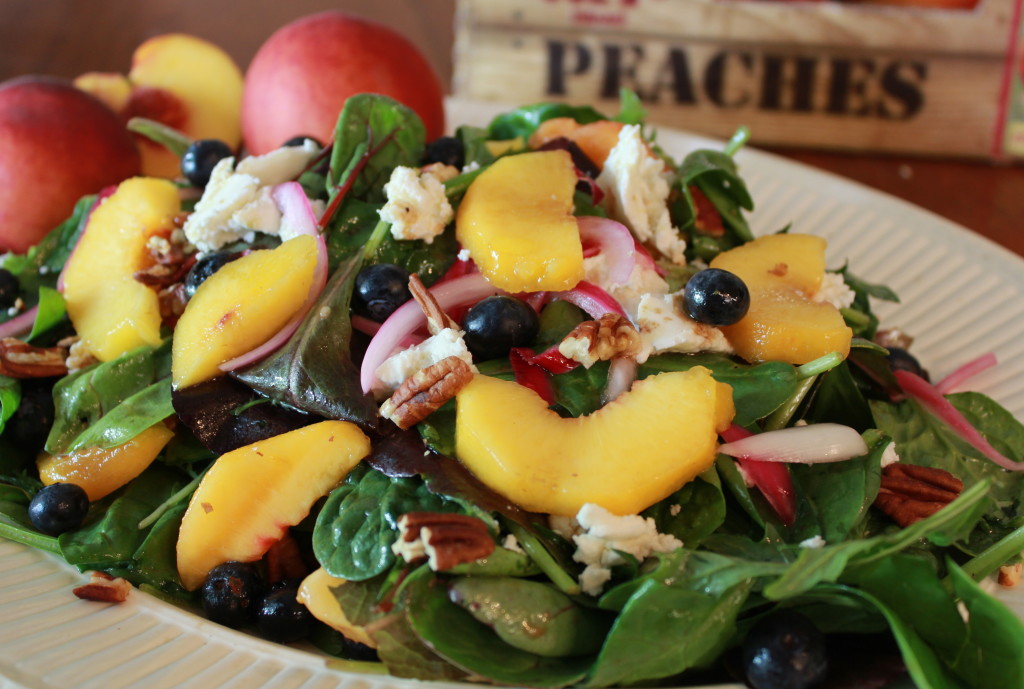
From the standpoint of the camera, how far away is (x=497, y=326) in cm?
166

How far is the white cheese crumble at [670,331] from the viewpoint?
1.67m

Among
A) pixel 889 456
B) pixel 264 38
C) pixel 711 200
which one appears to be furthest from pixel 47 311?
pixel 264 38

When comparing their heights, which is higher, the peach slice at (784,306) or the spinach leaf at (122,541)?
the peach slice at (784,306)

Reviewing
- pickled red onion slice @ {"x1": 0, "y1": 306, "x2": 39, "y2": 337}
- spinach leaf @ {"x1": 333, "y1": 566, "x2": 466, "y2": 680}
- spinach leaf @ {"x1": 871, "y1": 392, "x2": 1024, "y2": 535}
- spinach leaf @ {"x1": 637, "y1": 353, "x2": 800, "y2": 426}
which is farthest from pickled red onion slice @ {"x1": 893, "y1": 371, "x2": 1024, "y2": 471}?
pickled red onion slice @ {"x1": 0, "y1": 306, "x2": 39, "y2": 337}

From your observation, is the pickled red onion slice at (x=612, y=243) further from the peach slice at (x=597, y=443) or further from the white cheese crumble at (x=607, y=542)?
the white cheese crumble at (x=607, y=542)

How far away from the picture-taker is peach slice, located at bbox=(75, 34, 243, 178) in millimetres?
3156

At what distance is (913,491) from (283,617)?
3.81 feet

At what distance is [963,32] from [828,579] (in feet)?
10.8

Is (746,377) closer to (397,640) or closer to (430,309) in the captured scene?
(430,309)

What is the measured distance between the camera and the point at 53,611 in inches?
58.2

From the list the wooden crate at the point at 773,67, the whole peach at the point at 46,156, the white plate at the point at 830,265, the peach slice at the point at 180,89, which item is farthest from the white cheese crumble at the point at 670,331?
the wooden crate at the point at 773,67

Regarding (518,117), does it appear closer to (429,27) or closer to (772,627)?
(772,627)

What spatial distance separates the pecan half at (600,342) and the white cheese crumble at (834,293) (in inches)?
20.1

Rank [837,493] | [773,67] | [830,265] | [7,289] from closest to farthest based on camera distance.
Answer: [837,493]
[7,289]
[830,265]
[773,67]
